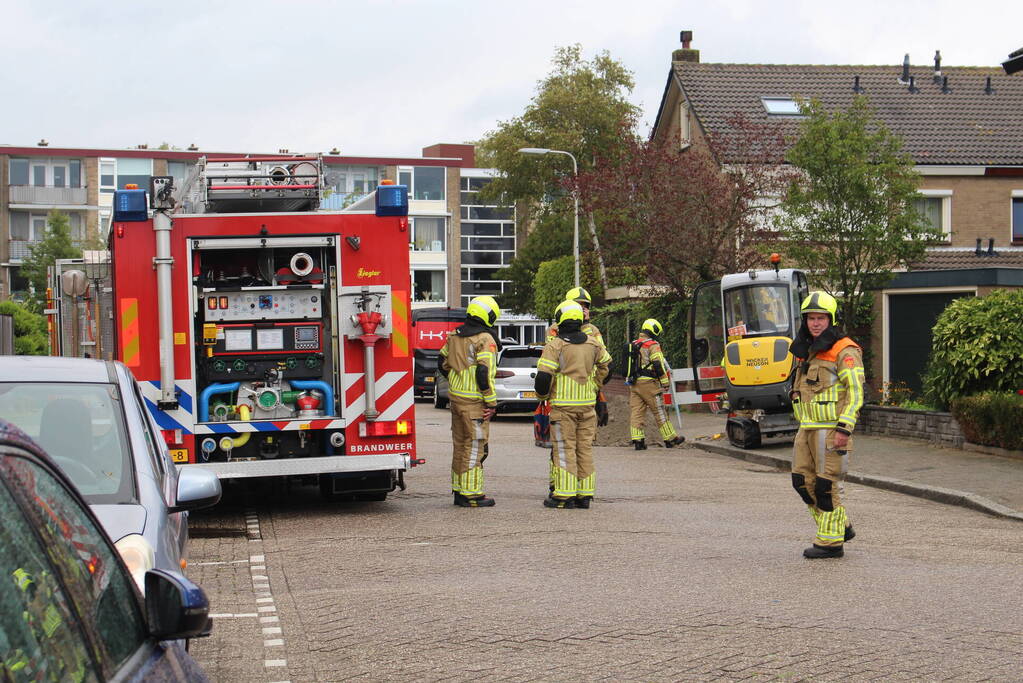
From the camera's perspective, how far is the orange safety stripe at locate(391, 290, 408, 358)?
1173 centimetres

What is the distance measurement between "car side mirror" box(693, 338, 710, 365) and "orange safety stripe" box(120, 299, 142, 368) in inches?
443

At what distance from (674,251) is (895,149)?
547 centimetres

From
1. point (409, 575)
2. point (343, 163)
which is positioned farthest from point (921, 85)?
point (343, 163)

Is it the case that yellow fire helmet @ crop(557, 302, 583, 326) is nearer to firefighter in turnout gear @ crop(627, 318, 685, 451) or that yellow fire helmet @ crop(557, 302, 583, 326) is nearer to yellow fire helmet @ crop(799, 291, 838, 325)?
yellow fire helmet @ crop(799, 291, 838, 325)

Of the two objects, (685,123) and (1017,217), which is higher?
(685,123)

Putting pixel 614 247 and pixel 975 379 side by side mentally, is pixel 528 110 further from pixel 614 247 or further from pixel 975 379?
pixel 975 379

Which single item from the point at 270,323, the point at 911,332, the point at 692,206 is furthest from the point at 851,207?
the point at 270,323

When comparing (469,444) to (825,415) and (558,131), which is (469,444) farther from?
(558,131)

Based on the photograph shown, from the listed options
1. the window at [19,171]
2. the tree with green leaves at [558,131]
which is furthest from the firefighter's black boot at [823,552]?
the window at [19,171]

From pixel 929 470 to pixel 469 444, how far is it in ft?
18.7

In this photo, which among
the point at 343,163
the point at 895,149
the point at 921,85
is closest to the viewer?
the point at 895,149

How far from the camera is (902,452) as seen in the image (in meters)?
16.8

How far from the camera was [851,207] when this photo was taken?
20609mm

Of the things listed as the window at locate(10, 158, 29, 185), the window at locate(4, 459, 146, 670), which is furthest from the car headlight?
the window at locate(10, 158, 29, 185)
